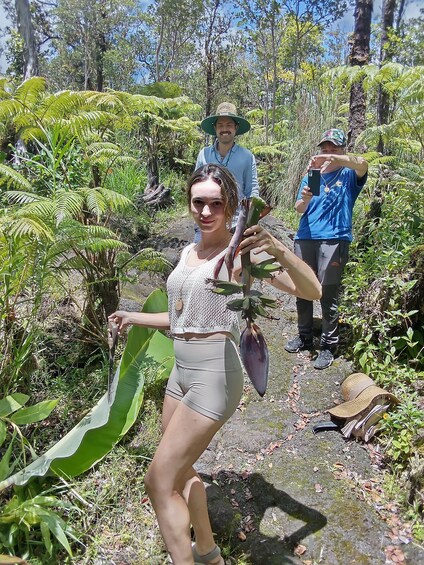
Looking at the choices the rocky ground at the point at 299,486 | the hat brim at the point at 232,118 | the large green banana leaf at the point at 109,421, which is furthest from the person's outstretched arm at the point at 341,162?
the large green banana leaf at the point at 109,421

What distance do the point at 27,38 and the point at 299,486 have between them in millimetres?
11904

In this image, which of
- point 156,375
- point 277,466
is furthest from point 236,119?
point 277,466

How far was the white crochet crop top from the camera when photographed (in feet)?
5.37

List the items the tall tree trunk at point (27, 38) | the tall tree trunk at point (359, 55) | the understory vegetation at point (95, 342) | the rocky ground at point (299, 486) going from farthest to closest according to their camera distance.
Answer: the tall tree trunk at point (27, 38)
the tall tree trunk at point (359, 55)
the understory vegetation at point (95, 342)
the rocky ground at point (299, 486)

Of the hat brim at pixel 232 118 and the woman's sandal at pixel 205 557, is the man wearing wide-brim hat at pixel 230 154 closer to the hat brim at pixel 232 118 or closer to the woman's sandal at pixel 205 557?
the hat brim at pixel 232 118

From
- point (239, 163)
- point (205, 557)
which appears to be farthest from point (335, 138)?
point (205, 557)

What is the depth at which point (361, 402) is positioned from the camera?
2932mm

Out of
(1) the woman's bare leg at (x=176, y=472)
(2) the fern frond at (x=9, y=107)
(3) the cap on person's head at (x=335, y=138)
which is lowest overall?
(1) the woman's bare leg at (x=176, y=472)

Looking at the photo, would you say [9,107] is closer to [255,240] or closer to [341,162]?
[341,162]

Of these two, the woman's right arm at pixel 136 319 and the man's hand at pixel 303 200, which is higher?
the man's hand at pixel 303 200

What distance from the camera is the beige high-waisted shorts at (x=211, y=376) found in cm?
159

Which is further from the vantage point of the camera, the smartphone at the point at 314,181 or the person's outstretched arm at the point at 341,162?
the person's outstretched arm at the point at 341,162

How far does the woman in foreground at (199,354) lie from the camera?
61.7 inches

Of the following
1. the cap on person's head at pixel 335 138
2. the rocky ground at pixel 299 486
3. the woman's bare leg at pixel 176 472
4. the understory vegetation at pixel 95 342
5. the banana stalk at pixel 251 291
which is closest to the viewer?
the banana stalk at pixel 251 291
